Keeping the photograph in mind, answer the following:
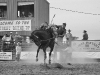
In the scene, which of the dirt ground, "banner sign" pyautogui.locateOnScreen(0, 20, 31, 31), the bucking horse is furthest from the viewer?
"banner sign" pyautogui.locateOnScreen(0, 20, 31, 31)

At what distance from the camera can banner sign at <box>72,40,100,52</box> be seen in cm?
1670

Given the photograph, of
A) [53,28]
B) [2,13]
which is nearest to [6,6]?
[2,13]

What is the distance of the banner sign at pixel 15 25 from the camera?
22.4 meters

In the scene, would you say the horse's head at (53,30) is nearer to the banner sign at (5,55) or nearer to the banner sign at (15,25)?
the banner sign at (5,55)

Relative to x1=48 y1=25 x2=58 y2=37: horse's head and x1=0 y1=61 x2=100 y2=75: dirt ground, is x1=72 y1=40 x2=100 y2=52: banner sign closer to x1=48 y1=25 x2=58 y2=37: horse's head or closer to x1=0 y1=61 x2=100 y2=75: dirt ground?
Answer: x1=48 y1=25 x2=58 y2=37: horse's head

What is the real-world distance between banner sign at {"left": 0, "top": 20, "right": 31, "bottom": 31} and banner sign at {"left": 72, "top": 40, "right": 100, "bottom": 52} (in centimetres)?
670

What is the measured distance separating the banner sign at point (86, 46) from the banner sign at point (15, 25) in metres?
6.70

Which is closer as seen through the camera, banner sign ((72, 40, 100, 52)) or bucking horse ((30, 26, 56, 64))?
bucking horse ((30, 26, 56, 64))

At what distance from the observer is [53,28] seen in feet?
40.4

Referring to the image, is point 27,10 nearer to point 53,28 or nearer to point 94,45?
point 94,45

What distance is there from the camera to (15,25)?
74.1 ft

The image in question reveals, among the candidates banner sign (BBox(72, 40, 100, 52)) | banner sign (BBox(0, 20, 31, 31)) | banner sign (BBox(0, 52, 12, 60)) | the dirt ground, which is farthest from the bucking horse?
banner sign (BBox(0, 20, 31, 31))

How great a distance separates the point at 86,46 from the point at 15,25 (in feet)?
27.4

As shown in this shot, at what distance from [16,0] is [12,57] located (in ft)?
23.9
